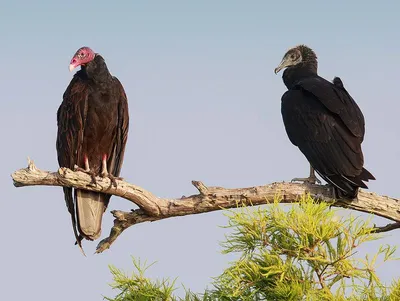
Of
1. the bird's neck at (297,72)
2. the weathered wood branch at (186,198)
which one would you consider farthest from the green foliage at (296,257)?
the bird's neck at (297,72)

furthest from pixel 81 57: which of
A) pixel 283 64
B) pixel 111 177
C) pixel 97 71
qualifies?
pixel 283 64

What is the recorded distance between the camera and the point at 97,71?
18.8 feet

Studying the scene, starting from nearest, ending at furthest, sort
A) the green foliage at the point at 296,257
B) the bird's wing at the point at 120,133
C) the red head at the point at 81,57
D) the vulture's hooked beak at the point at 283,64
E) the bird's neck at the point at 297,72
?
the green foliage at the point at 296,257 → the bird's wing at the point at 120,133 → the red head at the point at 81,57 → the bird's neck at the point at 297,72 → the vulture's hooked beak at the point at 283,64

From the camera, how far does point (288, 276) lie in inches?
154

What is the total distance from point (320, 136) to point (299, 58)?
1522mm

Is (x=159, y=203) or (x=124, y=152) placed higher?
(x=124, y=152)

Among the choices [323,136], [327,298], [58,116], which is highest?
[58,116]

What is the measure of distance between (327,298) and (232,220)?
68 cm

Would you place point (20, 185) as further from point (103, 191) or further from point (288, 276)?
point (288, 276)

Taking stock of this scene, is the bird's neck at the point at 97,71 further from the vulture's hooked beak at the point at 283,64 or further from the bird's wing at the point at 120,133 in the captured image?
the vulture's hooked beak at the point at 283,64

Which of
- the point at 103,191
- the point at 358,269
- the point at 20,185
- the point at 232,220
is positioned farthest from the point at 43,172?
the point at 358,269

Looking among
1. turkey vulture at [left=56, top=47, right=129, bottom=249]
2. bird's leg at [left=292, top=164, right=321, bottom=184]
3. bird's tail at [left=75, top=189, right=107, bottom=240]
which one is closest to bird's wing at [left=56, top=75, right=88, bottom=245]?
turkey vulture at [left=56, top=47, right=129, bottom=249]

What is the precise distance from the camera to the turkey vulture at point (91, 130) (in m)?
5.53

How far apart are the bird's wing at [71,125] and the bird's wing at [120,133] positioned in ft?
0.98
